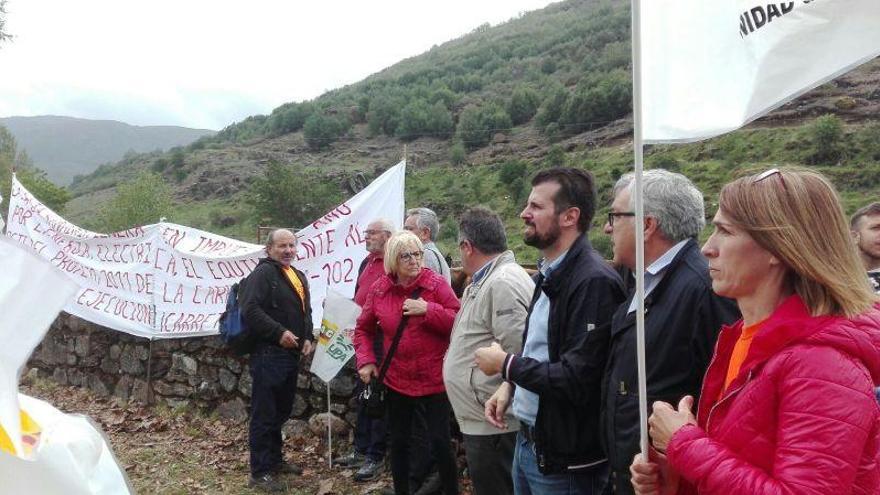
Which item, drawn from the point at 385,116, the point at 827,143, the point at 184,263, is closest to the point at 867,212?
the point at 184,263

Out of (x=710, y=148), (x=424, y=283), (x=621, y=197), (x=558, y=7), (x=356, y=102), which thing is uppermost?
(x=558, y=7)

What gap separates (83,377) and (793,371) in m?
8.71

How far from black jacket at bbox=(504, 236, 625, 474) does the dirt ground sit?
2492mm

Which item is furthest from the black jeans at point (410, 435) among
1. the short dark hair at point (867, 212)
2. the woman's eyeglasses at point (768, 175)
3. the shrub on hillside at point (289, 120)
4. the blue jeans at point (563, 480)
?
the shrub on hillside at point (289, 120)

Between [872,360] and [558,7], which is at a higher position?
[558,7]

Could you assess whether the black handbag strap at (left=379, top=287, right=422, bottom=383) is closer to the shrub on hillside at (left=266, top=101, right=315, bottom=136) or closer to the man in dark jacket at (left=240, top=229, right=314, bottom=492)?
the man in dark jacket at (left=240, top=229, right=314, bottom=492)

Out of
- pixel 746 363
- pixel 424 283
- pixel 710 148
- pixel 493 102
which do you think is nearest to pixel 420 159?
pixel 493 102

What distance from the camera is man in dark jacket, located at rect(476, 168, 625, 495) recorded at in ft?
8.62

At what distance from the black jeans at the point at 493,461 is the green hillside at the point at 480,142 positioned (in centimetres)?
1497

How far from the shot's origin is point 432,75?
2621 inches

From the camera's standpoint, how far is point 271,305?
5438 millimetres

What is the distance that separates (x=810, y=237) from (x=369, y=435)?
4.56 m

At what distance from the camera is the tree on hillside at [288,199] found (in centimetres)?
3562

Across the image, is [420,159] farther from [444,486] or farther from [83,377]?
[444,486]
